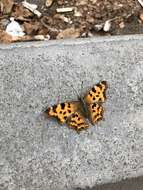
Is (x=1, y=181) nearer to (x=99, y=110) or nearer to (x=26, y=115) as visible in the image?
(x=26, y=115)

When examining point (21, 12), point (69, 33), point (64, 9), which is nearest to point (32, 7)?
point (21, 12)

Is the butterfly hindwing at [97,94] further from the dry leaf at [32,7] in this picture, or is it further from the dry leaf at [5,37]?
the dry leaf at [32,7]

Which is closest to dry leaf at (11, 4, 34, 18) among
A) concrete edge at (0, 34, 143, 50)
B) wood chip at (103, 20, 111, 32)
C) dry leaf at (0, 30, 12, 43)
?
dry leaf at (0, 30, 12, 43)

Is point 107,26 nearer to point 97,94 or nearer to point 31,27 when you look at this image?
point 31,27

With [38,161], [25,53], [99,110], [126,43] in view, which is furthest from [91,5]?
[38,161]

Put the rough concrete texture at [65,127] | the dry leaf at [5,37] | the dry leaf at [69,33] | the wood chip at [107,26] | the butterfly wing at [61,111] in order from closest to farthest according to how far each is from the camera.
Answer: the rough concrete texture at [65,127] → the butterfly wing at [61,111] → the dry leaf at [5,37] → the dry leaf at [69,33] → the wood chip at [107,26]

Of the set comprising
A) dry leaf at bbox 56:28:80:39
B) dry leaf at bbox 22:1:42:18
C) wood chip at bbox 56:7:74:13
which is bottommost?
dry leaf at bbox 56:28:80:39

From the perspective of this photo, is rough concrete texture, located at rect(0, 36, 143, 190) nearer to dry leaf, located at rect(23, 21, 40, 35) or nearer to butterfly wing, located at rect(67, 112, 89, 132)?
butterfly wing, located at rect(67, 112, 89, 132)

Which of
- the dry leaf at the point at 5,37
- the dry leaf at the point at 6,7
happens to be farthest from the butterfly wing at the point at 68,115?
the dry leaf at the point at 6,7
